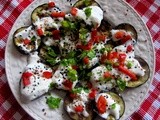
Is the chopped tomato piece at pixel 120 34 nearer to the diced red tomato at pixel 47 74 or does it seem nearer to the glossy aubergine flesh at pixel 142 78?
the glossy aubergine flesh at pixel 142 78

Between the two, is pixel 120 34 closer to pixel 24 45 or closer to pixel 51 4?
pixel 51 4

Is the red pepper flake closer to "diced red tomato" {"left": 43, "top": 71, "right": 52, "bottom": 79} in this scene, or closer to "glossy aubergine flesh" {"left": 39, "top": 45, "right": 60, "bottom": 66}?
"glossy aubergine flesh" {"left": 39, "top": 45, "right": 60, "bottom": 66}

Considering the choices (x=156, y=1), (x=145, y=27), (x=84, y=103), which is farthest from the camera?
(x=156, y=1)

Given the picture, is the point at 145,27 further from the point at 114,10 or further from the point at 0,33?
the point at 0,33

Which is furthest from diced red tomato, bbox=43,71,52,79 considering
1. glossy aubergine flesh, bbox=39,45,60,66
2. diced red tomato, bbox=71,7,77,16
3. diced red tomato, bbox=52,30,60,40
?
diced red tomato, bbox=71,7,77,16

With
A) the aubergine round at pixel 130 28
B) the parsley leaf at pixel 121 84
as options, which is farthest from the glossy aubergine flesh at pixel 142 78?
the aubergine round at pixel 130 28

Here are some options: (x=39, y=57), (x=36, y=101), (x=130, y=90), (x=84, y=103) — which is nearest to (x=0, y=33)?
(x=39, y=57)
